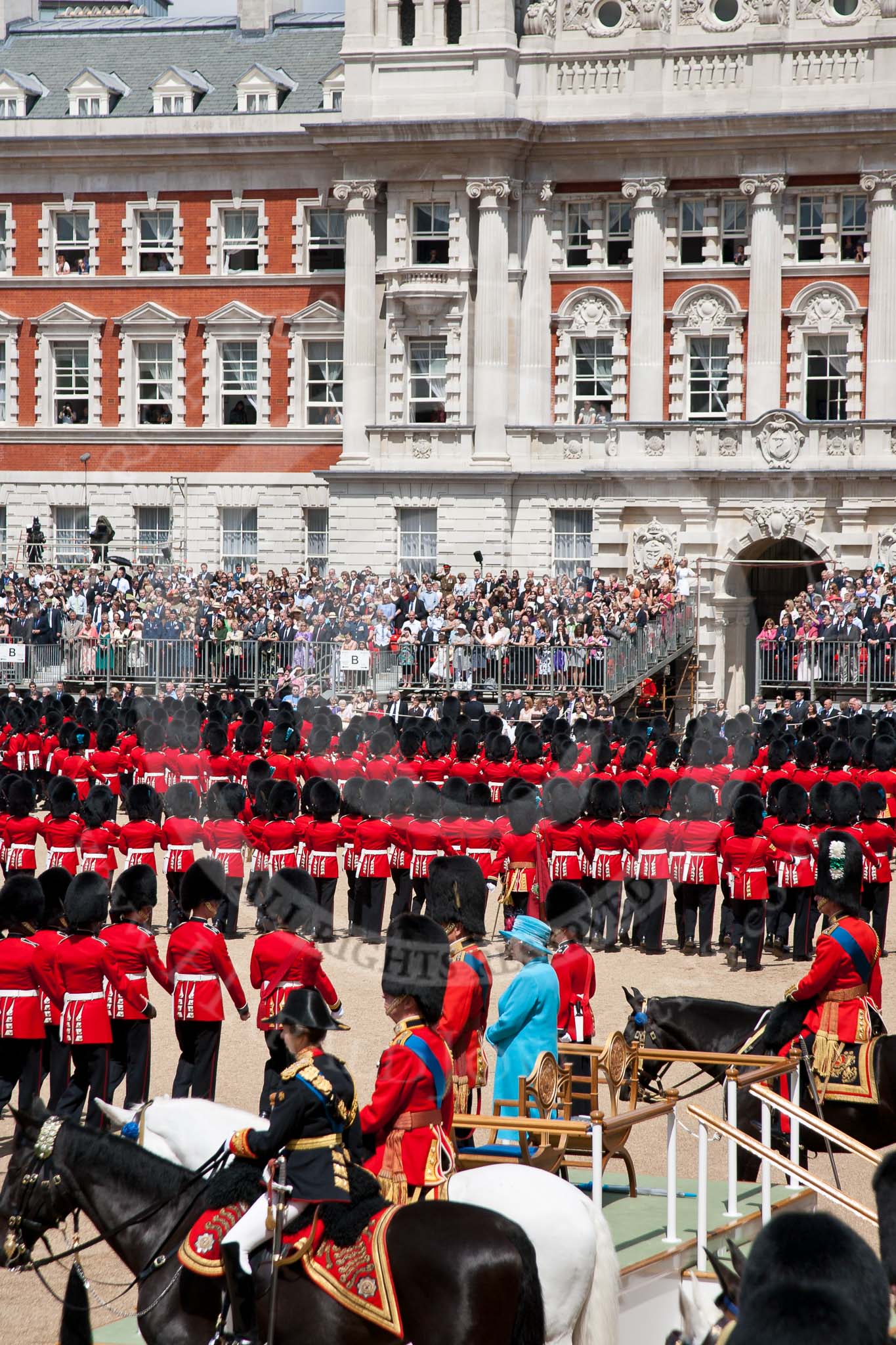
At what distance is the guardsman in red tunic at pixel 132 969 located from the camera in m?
9.31

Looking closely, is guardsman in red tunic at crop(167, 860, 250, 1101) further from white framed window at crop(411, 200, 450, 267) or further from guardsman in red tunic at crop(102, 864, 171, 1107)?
white framed window at crop(411, 200, 450, 267)

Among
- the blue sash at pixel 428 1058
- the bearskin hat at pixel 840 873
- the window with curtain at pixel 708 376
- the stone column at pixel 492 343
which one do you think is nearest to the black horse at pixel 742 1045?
the bearskin hat at pixel 840 873

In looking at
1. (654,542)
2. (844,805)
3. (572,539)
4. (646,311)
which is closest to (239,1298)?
(844,805)

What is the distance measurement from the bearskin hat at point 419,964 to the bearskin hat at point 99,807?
22.0 ft

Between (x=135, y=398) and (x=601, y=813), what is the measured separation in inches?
964

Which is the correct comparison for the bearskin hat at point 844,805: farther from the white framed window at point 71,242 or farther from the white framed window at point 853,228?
the white framed window at point 71,242

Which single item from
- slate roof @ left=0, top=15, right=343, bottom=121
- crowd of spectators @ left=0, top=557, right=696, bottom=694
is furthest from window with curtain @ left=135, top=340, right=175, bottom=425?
crowd of spectators @ left=0, top=557, right=696, bottom=694

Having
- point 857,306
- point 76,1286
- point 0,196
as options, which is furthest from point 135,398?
point 76,1286

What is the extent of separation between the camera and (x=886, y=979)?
13234 mm

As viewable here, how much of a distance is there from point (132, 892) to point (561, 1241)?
427 centimetres

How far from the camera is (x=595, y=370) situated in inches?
1330

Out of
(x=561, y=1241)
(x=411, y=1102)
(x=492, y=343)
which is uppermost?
(x=492, y=343)

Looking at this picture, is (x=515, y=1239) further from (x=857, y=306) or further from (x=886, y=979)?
(x=857, y=306)

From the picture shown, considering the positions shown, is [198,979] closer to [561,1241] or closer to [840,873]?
[840,873]
